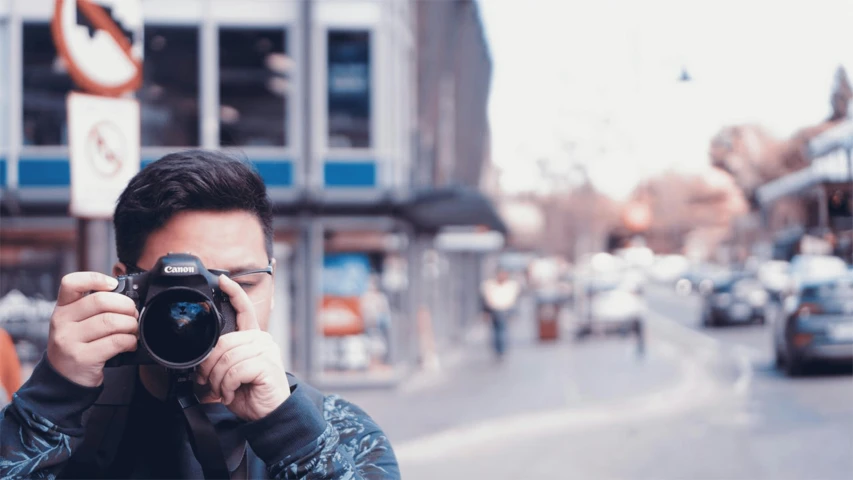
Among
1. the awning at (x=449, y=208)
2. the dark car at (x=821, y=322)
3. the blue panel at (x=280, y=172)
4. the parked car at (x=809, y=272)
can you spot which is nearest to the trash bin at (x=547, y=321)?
the awning at (x=449, y=208)

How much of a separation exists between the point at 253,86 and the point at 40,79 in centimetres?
307

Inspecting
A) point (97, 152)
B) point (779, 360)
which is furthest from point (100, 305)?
point (779, 360)

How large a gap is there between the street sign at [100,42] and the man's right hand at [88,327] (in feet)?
9.63

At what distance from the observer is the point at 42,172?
15.9 m

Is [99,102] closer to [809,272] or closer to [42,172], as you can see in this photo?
[809,272]

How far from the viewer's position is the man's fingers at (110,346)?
1.78 metres

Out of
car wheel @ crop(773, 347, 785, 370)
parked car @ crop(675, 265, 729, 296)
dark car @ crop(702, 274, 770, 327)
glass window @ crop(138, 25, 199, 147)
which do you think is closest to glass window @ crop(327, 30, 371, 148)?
glass window @ crop(138, 25, 199, 147)

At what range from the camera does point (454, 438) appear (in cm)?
1145

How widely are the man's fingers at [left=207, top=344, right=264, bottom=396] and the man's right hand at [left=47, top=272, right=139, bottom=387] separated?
159 mm

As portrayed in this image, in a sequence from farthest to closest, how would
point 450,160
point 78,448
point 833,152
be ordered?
point 450,160 < point 833,152 < point 78,448

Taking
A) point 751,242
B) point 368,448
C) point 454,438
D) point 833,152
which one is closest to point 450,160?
point 751,242

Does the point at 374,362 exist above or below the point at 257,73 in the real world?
below

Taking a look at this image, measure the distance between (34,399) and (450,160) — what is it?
2791 centimetres

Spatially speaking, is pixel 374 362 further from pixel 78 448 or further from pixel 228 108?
pixel 78 448
